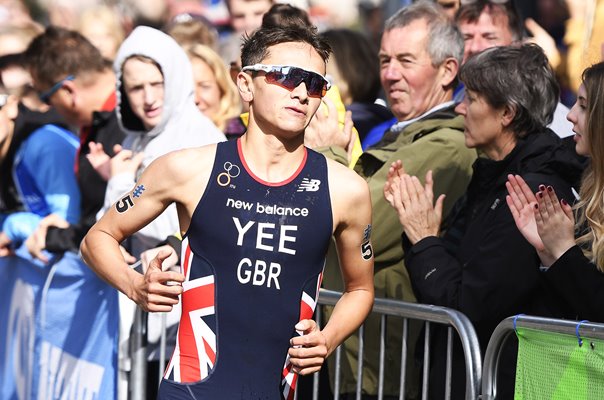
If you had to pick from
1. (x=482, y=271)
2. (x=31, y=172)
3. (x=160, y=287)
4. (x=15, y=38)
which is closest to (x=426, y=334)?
(x=482, y=271)

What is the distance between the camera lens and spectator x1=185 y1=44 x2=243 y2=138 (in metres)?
7.75

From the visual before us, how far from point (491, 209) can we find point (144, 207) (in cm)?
156

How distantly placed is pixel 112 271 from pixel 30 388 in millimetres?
3743

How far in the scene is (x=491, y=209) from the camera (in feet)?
16.6

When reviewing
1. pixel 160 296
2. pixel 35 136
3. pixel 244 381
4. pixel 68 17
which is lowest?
pixel 244 381

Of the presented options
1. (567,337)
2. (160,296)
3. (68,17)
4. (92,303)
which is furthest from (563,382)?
(68,17)

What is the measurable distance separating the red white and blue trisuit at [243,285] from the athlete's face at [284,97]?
0.70ft

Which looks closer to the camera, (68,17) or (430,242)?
(430,242)

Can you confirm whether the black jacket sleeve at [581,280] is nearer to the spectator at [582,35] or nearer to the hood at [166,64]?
the spectator at [582,35]

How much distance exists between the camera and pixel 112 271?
4.35 m

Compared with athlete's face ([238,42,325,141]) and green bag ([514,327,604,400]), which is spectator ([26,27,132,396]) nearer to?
athlete's face ([238,42,325,141])

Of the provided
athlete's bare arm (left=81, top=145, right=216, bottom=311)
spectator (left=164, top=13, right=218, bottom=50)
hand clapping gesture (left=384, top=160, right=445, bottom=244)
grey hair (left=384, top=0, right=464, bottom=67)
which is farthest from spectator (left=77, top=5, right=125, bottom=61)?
athlete's bare arm (left=81, top=145, right=216, bottom=311)

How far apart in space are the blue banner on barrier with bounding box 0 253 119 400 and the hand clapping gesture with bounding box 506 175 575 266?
310 centimetres

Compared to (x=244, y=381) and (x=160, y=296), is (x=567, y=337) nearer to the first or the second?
(x=244, y=381)
